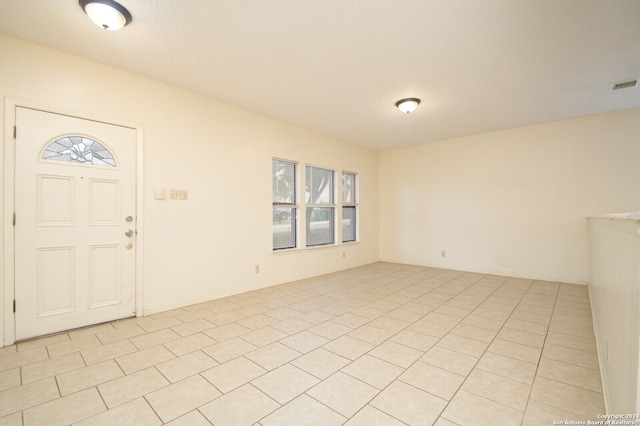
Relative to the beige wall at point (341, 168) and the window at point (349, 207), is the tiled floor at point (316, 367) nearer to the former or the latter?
the beige wall at point (341, 168)

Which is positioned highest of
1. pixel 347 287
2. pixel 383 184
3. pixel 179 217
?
pixel 383 184

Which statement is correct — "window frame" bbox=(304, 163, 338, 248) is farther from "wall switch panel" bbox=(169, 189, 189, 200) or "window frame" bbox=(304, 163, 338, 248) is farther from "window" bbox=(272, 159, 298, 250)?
"wall switch panel" bbox=(169, 189, 189, 200)

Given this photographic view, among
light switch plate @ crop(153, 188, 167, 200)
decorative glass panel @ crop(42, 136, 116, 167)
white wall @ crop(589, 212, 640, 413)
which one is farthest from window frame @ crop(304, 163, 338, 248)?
white wall @ crop(589, 212, 640, 413)

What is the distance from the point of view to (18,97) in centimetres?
246

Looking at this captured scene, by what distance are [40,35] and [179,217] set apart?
2.01 meters

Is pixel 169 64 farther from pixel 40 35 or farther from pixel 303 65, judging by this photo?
pixel 303 65

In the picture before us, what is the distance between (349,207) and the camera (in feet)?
20.2

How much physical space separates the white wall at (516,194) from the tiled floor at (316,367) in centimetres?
171

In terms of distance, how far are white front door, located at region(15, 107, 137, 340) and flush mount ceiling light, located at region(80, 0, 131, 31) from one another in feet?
3.55

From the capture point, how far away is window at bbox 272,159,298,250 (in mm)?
4637

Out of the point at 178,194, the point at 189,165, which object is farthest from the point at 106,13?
the point at 178,194

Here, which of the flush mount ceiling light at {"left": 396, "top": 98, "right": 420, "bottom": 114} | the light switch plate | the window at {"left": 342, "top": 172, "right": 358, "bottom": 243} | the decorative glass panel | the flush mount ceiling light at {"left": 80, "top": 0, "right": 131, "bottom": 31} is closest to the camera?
the flush mount ceiling light at {"left": 80, "top": 0, "right": 131, "bottom": 31}

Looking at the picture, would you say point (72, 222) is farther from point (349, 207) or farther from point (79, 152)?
point (349, 207)

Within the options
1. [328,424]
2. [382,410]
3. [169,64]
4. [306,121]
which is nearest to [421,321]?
[382,410]
